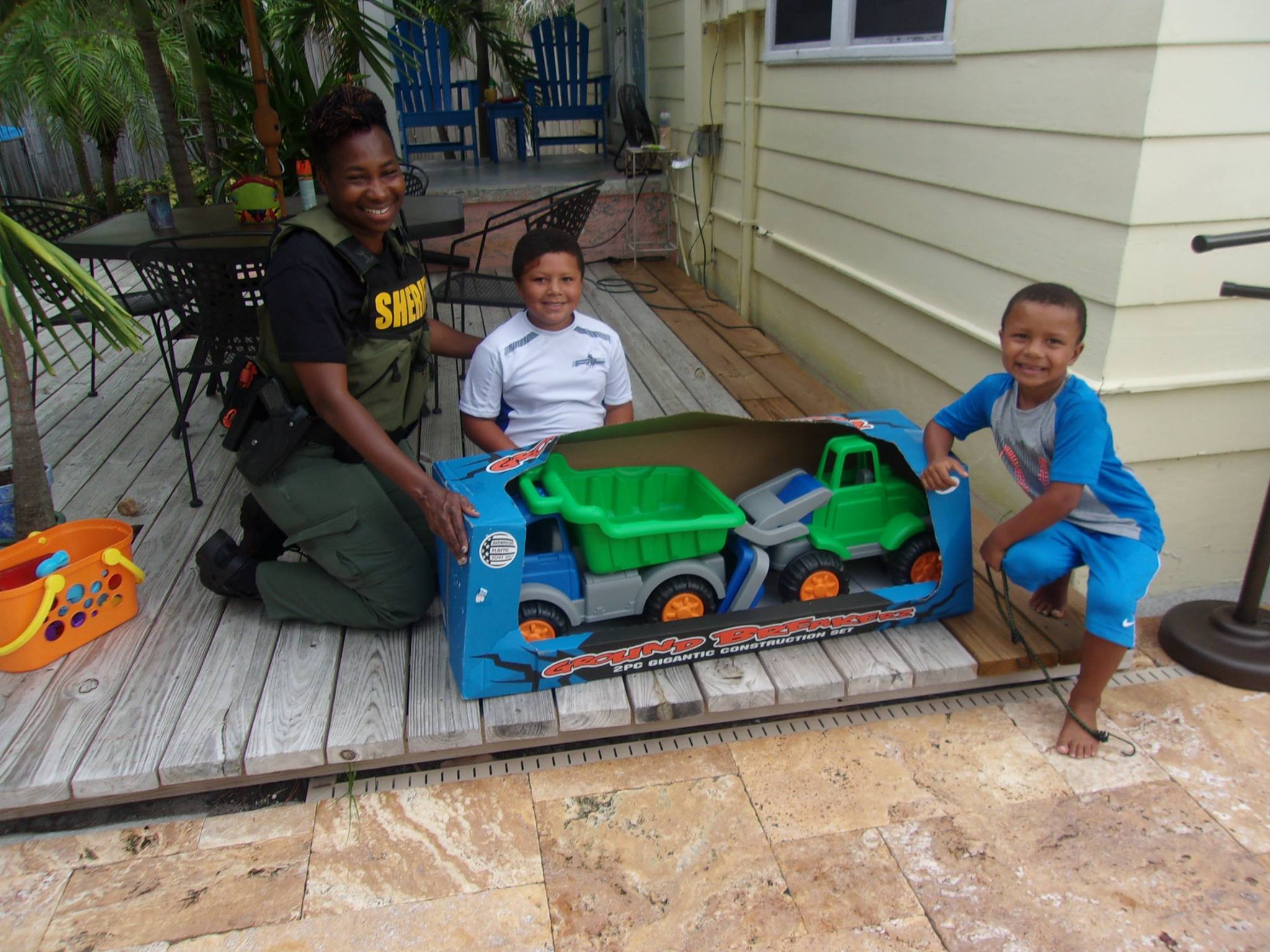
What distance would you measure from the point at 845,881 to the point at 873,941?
14 centimetres

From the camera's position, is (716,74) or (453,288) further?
(716,74)

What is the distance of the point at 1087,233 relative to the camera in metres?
2.48

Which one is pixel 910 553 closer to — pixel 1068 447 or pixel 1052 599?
pixel 1052 599

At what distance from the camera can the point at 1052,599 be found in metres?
2.36

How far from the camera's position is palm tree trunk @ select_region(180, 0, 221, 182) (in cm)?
530

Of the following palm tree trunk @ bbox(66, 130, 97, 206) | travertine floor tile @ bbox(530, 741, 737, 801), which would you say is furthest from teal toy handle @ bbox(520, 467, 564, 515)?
palm tree trunk @ bbox(66, 130, 97, 206)

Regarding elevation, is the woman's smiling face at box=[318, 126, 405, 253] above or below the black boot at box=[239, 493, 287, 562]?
above

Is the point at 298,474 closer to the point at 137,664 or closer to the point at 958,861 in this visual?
the point at 137,664

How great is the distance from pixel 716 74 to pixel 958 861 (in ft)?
16.2

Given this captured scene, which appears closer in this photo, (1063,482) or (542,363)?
(1063,482)

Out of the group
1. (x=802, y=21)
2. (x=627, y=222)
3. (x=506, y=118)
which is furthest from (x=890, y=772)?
(x=506, y=118)

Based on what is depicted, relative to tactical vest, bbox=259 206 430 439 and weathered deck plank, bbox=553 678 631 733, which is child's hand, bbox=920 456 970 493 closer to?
weathered deck plank, bbox=553 678 631 733

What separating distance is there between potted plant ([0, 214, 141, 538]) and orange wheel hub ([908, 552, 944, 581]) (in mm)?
1981

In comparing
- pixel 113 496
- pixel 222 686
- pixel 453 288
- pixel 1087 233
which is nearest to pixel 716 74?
pixel 453 288
